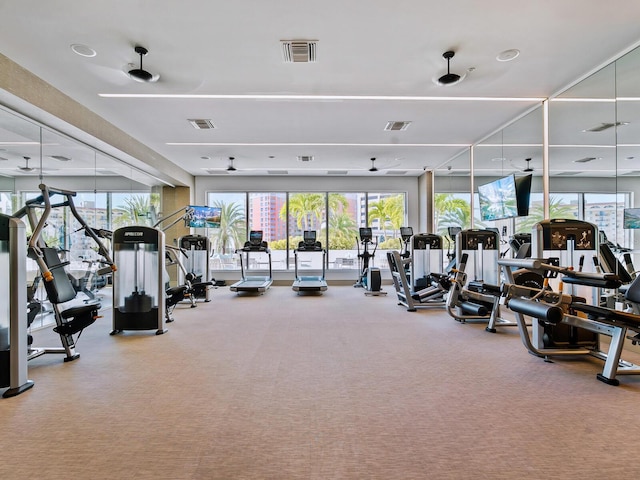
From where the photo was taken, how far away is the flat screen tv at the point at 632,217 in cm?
388

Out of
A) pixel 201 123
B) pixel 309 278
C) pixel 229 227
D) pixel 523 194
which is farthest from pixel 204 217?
pixel 523 194

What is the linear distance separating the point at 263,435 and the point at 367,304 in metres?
4.70

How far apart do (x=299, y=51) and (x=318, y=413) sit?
3.37m

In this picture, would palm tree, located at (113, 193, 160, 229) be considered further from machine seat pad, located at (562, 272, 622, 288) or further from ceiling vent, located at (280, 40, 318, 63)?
machine seat pad, located at (562, 272, 622, 288)

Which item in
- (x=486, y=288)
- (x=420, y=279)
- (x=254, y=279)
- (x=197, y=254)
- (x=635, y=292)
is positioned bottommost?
(x=254, y=279)

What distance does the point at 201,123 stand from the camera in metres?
5.43

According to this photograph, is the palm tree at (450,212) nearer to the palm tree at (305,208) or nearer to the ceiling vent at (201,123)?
the palm tree at (305,208)

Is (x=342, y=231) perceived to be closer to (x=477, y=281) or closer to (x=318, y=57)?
(x=477, y=281)

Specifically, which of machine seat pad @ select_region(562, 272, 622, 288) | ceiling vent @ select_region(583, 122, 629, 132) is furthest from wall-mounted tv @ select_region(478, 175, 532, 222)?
machine seat pad @ select_region(562, 272, 622, 288)

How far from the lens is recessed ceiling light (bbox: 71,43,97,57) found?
10.8ft

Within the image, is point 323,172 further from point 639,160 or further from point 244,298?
point 639,160

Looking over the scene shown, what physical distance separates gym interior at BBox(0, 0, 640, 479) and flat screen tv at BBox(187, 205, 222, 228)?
4.53 ft

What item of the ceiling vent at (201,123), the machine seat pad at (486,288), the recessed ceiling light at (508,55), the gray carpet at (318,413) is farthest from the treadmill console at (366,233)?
the recessed ceiling light at (508,55)


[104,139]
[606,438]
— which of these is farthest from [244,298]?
[606,438]
